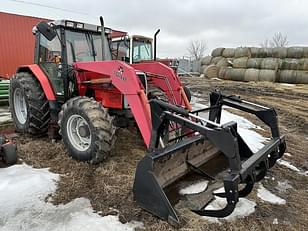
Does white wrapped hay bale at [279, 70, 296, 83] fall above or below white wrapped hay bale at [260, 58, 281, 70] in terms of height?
below

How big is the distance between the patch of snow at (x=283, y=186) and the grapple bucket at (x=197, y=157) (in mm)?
564

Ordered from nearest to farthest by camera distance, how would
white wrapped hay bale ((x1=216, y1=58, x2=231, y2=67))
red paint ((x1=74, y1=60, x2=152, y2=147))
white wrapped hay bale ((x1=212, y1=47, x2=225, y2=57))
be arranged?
red paint ((x1=74, y1=60, x2=152, y2=147)), white wrapped hay bale ((x1=216, y1=58, x2=231, y2=67)), white wrapped hay bale ((x1=212, y1=47, x2=225, y2=57))

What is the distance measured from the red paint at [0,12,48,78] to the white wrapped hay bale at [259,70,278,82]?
15096 millimetres

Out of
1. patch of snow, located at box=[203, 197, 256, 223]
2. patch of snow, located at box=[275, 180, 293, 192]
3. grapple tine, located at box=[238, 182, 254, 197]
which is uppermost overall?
grapple tine, located at box=[238, 182, 254, 197]

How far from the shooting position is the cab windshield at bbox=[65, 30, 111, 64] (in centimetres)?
480

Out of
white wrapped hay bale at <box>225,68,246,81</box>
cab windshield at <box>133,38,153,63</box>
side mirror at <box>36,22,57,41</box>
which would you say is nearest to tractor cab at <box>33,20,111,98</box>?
side mirror at <box>36,22,57,41</box>

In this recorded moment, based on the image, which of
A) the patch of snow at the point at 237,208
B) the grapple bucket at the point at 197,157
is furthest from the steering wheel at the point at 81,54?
the patch of snow at the point at 237,208

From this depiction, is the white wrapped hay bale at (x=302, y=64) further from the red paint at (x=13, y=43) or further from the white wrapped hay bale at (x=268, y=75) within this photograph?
the red paint at (x=13, y=43)

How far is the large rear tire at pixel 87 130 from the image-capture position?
383 cm

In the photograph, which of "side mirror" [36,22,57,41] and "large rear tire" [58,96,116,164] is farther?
"side mirror" [36,22,57,41]

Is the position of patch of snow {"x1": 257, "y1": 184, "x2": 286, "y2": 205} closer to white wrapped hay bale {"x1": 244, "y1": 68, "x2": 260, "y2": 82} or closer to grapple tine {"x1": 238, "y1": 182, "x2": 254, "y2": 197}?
grapple tine {"x1": 238, "y1": 182, "x2": 254, "y2": 197}

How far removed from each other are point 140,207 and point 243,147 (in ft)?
5.88

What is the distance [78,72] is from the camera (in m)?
4.71

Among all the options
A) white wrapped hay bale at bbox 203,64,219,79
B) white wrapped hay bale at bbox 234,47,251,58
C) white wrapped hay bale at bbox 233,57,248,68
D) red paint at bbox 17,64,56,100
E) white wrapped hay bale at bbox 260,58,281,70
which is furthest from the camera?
white wrapped hay bale at bbox 203,64,219,79
